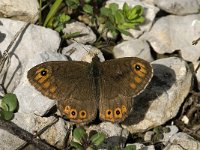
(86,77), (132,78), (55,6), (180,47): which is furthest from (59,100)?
(180,47)

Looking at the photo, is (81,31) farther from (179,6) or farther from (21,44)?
(179,6)

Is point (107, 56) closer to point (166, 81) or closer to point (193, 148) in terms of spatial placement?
point (166, 81)

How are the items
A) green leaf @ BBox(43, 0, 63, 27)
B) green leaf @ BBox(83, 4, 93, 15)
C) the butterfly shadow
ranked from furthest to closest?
green leaf @ BBox(83, 4, 93, 15) → green leaf @ BBox(43, 0, 63, 27) → the butterfly shadow

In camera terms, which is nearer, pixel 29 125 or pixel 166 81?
pixel 29 125

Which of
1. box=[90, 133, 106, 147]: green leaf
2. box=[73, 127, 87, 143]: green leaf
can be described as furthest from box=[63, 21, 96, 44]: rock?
box=[90, 133, 106, 147]: green leaf

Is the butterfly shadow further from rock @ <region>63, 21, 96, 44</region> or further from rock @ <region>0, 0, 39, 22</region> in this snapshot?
rock @ <region>0, 0, 39, 22</region>

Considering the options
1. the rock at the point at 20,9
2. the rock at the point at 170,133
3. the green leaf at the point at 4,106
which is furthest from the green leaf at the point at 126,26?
the green leaf at the point at 4,106
